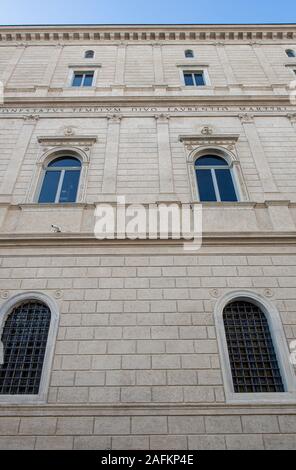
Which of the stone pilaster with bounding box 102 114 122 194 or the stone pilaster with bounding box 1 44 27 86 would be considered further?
the stone pilaster with bounding box 1 44 27 86

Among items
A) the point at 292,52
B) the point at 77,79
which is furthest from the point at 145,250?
the point at 292,52

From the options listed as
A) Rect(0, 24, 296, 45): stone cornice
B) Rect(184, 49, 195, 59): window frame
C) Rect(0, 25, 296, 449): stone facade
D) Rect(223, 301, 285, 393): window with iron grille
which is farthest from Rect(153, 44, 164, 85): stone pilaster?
Rect(223, 301, 285, 393): window with iron grille

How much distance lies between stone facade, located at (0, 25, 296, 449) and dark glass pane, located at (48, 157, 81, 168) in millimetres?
279

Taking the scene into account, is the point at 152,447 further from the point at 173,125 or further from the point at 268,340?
the point at 173,125

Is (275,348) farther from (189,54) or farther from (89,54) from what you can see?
(89,54)

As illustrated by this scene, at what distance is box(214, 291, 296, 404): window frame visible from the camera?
6.56m

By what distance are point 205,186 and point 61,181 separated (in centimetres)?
440

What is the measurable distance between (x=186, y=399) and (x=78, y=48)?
16.9 meters

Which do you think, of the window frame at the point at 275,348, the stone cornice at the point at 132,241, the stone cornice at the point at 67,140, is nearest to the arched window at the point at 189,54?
the stone cornice at the point at 67,140

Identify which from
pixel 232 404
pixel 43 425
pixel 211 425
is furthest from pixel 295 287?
pixel 43 425

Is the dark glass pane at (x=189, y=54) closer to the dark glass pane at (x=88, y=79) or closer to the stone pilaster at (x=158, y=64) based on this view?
the stone pilaster at (x=158, y=64)

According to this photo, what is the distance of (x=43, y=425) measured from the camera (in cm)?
625

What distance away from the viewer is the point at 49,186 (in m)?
10.8

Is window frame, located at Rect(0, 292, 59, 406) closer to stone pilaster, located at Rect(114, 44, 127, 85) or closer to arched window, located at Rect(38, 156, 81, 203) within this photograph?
arched window, located at Rect(38, 156, 81, 203)
